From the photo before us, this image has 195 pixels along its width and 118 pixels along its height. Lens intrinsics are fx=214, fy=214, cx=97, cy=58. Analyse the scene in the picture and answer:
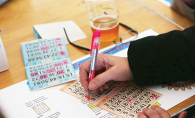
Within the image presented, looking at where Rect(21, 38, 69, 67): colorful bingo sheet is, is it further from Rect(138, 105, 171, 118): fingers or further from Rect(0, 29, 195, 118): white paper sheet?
Rect(138, 105, 171, 118): fingers

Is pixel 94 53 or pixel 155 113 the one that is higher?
pixel 94 53

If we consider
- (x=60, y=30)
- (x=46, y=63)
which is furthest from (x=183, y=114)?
(x=60, y=30)

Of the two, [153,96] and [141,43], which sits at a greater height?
[141,43]

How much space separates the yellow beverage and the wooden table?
5 centimetres

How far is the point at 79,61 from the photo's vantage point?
699mm

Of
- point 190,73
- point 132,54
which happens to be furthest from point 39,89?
point 190,73

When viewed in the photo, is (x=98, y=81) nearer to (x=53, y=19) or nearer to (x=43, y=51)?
(x=43, y=51)

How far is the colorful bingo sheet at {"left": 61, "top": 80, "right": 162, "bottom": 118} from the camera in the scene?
1.69 feet

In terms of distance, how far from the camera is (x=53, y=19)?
0.91 m

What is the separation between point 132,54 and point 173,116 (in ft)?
0.63

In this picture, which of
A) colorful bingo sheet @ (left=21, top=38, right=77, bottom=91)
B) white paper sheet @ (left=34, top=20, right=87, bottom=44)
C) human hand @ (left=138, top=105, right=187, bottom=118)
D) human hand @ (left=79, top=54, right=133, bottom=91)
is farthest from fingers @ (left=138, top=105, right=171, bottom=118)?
white paper sheet @ (left=34, top=20, right=87, bottom=44)

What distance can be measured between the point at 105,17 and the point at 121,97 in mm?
312

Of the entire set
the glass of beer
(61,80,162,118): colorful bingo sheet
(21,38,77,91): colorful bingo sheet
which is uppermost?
the glass of beer

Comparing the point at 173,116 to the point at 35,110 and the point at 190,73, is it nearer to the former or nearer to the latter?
the point at 190,73
